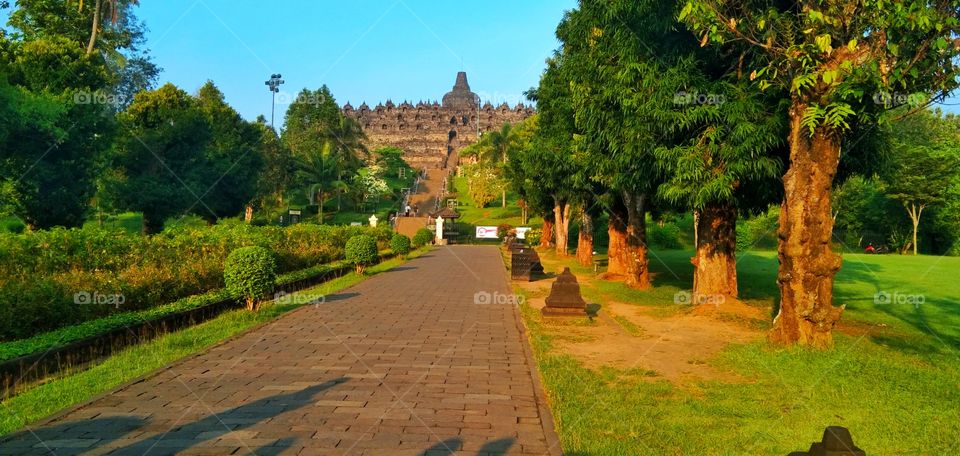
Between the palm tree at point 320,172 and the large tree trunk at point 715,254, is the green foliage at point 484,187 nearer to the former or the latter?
the palm tree at point 320,172

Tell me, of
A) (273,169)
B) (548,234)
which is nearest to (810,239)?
(548,234)

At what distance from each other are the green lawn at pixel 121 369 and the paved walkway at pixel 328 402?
0.31 m

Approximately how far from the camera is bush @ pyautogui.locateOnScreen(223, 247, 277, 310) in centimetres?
1094

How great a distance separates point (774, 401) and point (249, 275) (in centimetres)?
897

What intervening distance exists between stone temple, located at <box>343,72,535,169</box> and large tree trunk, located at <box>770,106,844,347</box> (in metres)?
98.8

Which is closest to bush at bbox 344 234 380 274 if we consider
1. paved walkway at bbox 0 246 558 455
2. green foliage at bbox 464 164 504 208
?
paved walkway at bbox 0 246 558 455

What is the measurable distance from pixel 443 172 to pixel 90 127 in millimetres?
65339

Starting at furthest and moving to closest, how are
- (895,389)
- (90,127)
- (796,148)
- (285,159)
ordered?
(285,159)
(90,127)
(796,148)
(895,389)

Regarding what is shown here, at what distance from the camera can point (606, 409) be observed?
552 cm

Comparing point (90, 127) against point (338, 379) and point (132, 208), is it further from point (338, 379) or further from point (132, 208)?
point (338, 379)

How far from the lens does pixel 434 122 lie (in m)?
120

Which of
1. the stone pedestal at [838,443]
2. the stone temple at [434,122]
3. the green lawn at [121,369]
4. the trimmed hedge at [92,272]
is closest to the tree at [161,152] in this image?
the trimmed hedge at [92,272]

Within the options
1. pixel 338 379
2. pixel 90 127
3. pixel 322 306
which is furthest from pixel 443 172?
pixel 338 379

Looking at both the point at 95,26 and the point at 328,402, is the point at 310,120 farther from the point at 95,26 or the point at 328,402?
the point at 328,402
